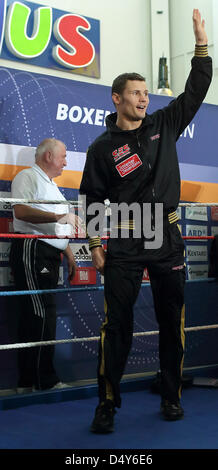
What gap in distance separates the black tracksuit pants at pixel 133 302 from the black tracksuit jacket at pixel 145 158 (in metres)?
0.15

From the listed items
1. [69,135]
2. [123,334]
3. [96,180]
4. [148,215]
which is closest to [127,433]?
[123,334]

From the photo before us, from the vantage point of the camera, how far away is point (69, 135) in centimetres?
312

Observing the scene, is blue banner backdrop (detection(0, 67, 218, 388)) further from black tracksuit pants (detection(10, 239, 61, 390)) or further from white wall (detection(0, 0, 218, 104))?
white wall (detection(0, 0, 218, 104))

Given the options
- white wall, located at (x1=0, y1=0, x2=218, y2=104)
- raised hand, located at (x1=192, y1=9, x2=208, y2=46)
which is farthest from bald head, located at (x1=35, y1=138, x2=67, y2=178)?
white wall, located at (x1=0, y1=0, x2=218, y2=104)

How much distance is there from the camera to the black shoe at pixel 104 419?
1924 mm

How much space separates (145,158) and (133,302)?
1.63 feet

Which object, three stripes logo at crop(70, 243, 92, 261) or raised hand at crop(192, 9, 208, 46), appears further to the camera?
three stripes logo at crop(70, 243, 92, 261)

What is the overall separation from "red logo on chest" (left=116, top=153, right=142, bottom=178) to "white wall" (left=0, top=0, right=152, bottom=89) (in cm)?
354

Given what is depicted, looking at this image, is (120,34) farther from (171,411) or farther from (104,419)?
(104,419)

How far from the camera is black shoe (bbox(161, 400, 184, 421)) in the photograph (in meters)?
2.09

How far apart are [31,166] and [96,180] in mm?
906

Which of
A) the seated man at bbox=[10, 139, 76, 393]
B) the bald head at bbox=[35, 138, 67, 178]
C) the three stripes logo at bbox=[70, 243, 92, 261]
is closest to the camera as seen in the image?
the seated man at bbox=[10, 139, 76, 393]

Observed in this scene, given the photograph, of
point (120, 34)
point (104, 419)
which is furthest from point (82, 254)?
point (120, 34)
